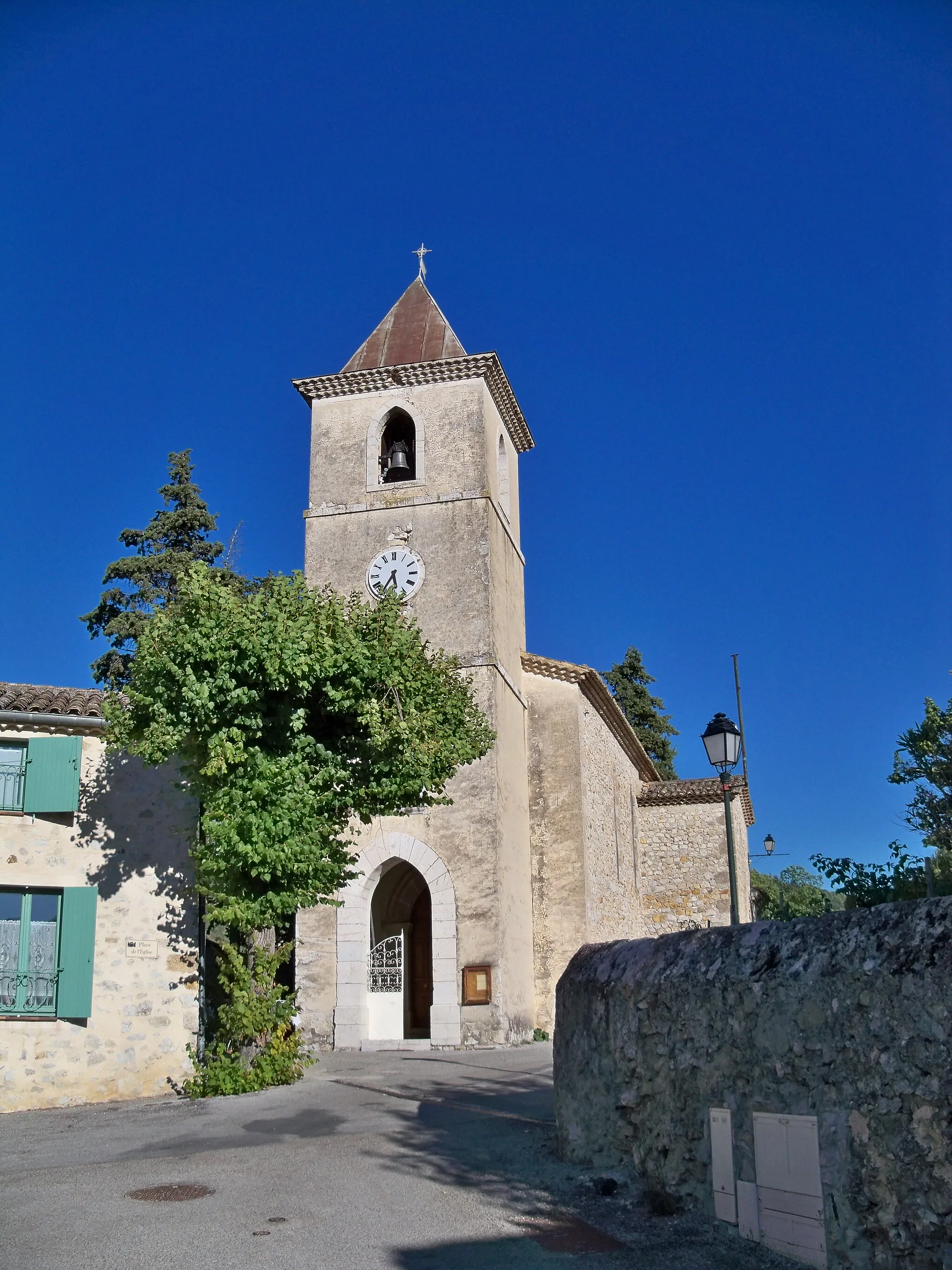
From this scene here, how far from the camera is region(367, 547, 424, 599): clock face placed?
22.1 metres

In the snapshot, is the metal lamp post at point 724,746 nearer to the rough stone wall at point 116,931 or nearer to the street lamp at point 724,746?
the street lamp at point 724,746

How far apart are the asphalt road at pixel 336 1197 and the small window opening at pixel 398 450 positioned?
14.2 meters

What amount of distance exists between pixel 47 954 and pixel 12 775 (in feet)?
7.49

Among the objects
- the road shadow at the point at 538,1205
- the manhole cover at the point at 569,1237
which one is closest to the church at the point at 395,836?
the road shadow at the point at 538,1205

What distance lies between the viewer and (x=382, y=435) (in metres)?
23.9

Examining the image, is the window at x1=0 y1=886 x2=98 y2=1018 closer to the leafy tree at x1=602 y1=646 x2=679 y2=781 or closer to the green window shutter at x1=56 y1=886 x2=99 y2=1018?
the green window shutter at x1=56 y1=886 x2=99 y2=1018

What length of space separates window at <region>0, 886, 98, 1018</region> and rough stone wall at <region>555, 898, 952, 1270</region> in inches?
333

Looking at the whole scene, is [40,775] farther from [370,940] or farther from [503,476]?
[503,476]

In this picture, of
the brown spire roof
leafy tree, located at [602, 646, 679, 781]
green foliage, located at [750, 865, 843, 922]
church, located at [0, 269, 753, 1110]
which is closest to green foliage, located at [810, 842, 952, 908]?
green foliage, located at [750, 865, 843, 922]

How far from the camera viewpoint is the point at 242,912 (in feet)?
41.4

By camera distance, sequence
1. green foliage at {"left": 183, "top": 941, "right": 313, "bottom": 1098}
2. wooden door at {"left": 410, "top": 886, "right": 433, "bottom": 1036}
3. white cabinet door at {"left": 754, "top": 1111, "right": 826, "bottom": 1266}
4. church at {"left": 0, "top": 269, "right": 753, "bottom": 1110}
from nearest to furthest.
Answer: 1. white cabinet door at {"left": 754, "top": 1111, "right": 826, "bottom": 1266}
2. green foliage at {"left": 183, "top": 941, "right": 313, "bottom": 1098}
3. church at {"left": 0, "top": 269, "right": 753, "bottom": 1110}
4. wooden door at {"left": 410, "top": 886, "right": 433, "bottom": 1036}

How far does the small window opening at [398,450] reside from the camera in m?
23.3

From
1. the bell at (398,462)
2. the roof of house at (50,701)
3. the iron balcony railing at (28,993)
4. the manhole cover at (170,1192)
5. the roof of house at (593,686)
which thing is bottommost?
the manhole cover at (170,1192)

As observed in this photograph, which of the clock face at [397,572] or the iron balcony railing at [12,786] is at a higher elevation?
the clock face at [397,572]
